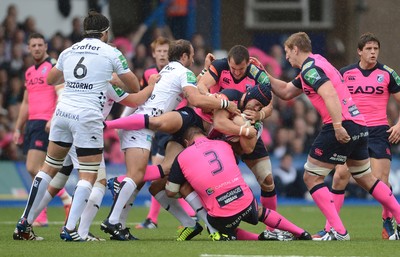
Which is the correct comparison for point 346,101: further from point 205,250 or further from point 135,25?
point 135,25

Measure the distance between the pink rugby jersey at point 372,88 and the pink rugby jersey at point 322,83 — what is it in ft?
4.28

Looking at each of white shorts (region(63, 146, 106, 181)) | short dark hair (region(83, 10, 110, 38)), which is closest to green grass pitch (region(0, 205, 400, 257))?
white shorts (region(63, 146, 106, 181))

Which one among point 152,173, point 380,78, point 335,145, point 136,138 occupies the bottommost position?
point 152,173

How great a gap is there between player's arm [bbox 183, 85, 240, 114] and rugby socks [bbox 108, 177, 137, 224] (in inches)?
44.6

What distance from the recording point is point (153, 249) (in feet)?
33.6

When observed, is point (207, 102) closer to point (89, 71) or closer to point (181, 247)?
point (89, 71)

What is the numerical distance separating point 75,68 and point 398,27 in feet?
32.0

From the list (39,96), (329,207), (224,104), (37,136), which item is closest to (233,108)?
(224,104)

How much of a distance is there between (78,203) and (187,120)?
65.7 inches

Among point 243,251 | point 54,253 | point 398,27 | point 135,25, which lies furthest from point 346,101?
point 135,25

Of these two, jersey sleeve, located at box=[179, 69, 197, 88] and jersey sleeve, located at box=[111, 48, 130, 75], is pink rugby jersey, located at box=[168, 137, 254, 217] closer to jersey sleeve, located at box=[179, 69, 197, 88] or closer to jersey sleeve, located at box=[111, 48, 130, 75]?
jersey sleeve, located at box=[179, 69, 197, 88]

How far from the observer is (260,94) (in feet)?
38.7

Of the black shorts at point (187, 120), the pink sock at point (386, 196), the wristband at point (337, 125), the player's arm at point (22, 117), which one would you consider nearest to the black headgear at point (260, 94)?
the black shorts at point (187, 120)

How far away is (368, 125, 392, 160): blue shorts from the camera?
12938 millimetres
